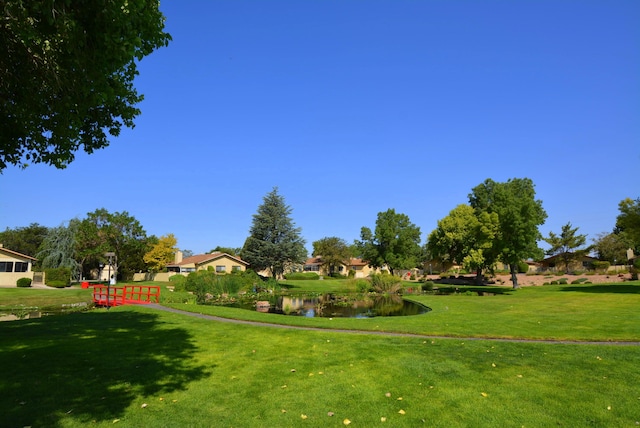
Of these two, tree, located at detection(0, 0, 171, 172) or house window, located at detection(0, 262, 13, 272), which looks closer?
tree, located at detection(0, 0, 171, 172)

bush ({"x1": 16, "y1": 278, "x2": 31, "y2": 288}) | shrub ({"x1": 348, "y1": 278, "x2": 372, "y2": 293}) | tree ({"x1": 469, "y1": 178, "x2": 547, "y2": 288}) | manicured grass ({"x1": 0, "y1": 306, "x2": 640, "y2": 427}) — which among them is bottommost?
manicured grass ({"x1": 0, "y1": 306, "x2": 640, "y2": 427})

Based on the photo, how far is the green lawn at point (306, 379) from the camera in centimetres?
610

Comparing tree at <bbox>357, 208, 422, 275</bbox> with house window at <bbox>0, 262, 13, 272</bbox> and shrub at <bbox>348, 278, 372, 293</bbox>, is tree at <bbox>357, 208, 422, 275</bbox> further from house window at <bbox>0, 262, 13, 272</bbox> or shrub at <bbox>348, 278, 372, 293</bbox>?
house window at <bbox>0, 262, 13, 272</bbox>

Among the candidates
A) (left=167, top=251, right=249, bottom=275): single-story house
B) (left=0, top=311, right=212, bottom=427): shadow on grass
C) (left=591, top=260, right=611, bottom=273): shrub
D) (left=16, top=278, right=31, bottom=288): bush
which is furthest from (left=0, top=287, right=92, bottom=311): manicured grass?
(left=591, top=260, right=611, bottom=273): shrub

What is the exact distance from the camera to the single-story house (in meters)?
64.4

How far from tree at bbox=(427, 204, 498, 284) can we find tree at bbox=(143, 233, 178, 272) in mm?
47105

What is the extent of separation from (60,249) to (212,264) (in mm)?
22254

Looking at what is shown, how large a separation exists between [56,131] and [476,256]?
45.6m

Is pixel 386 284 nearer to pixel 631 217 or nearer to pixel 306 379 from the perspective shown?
pixel 631 217

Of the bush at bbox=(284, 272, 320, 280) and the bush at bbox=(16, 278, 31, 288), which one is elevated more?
the bush at bbox=(16, 278, 31, 288)

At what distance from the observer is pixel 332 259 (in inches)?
3270

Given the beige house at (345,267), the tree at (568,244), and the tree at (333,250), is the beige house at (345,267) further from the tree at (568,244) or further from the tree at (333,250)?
the tree at (568,244)

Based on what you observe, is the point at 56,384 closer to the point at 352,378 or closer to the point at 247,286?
the point at 352,378

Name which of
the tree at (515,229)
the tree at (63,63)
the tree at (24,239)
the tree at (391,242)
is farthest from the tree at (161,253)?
the tree at (63,63)
